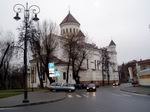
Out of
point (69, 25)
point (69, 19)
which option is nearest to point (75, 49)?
point (69, 25)

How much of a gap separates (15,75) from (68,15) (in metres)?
28.6

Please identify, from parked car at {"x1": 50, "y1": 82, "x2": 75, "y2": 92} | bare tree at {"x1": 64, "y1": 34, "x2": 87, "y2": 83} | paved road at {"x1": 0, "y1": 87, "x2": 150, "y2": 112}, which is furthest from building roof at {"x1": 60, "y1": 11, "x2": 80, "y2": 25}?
paved road at {"x1": 0, "y1": 87, "x2": 150, "y2": 112}

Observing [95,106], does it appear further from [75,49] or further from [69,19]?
[69,19]

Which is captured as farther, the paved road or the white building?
the white building

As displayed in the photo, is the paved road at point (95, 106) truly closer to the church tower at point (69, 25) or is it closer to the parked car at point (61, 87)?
the parked car at point (61, 87)

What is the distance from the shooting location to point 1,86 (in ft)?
243

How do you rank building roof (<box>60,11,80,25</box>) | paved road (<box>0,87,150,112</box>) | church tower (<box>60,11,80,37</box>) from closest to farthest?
paved road (<box>0,87,150,112</box>)
church tower (<box>60,11,80,37</box>)
building roof (<box>60,11,80,25</box>)

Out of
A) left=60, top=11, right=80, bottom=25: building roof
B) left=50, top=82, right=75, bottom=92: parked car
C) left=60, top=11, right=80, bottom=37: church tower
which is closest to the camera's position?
left=50, top=82, right=75, bottom=92: parked car

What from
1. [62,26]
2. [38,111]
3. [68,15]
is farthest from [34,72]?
[38,111]

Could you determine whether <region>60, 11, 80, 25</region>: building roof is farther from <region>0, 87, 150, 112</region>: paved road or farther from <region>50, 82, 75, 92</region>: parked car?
<region>0, 87, 150, 112</region>: paved road

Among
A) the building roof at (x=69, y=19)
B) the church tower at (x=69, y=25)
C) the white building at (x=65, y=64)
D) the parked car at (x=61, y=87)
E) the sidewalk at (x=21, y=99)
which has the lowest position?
the sidewalk at (x=21, y=99)

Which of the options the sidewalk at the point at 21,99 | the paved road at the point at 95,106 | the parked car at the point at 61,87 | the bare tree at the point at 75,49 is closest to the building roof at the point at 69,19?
the bare tree at the point at 75,49

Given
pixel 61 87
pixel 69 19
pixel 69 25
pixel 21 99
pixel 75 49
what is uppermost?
pixel 69 19

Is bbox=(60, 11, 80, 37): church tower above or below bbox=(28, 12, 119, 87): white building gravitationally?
above
